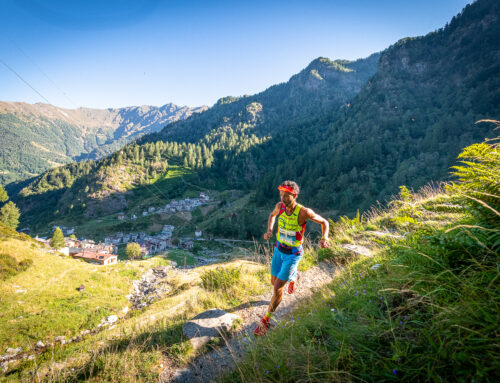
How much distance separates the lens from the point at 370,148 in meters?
90.1

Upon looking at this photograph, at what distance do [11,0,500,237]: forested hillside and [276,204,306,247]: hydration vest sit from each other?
73.7 m

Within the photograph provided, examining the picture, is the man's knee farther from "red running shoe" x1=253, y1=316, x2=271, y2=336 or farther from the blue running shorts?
"red running shoe" x1=253, y1=316, x2=271, y2=336

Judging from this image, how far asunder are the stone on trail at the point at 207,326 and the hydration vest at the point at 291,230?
2.07 meters

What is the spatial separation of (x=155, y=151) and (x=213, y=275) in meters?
160

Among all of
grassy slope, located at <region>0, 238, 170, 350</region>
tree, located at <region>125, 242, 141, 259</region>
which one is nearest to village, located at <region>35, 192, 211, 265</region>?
tree, located at <region>125, 242, 141, 259</region>

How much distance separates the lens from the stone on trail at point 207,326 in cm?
397

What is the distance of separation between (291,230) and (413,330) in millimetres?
2360

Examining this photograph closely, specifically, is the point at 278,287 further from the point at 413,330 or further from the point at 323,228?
the point at 413,330

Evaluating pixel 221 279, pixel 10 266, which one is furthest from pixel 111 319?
pixel 221 279

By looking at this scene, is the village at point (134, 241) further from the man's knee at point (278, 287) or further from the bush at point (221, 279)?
the man's knee at point (278, 287)

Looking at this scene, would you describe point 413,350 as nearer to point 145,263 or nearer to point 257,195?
point 145,263

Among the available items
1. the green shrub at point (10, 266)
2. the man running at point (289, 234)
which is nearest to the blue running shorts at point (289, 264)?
the man running at point (289, 234)

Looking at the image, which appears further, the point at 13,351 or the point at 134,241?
the point at 134,241

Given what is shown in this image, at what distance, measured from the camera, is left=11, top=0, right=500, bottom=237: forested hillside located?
78875 mm
